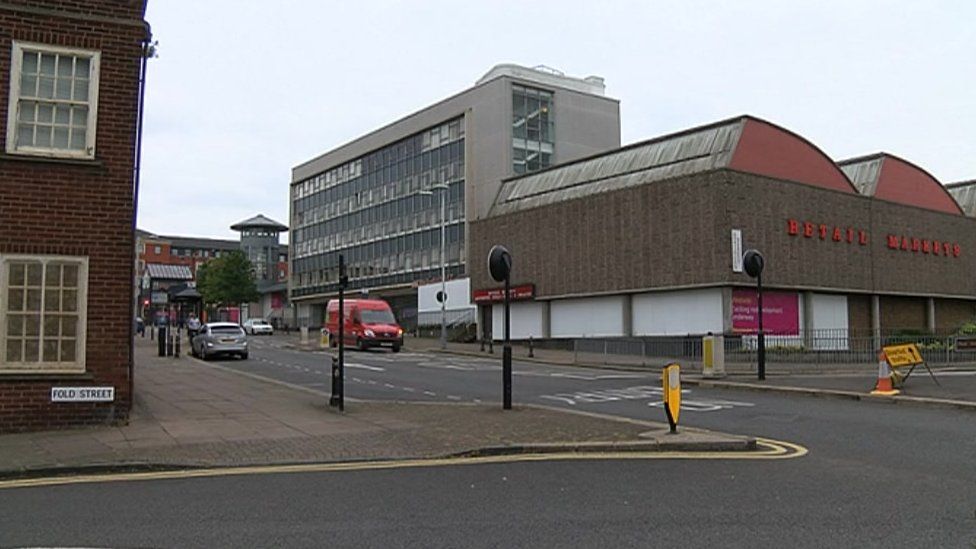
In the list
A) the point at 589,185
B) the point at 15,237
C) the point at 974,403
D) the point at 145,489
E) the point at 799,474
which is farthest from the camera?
the point at 589,185

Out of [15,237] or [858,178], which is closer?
[15,237]

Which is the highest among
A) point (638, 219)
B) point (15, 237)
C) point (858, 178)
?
→ point (858, 178)

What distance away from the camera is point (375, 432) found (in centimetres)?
1188

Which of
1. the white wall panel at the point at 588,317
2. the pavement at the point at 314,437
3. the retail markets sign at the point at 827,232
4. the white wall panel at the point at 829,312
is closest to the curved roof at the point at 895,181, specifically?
the retail markets sign at the point at 827,232

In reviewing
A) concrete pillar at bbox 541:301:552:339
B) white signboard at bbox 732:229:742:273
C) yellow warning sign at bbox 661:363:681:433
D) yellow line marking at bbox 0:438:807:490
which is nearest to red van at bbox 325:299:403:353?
concrete pillar at bbox 541:301:552:339

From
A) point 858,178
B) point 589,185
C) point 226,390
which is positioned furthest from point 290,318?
→ point 226,390

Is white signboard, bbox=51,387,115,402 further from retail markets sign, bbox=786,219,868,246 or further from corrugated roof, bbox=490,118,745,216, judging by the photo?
retail markets sign, bbox=786,219,868,246

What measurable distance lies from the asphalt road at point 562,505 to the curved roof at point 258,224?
88.7 meters

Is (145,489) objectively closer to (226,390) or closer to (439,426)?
(439,426)

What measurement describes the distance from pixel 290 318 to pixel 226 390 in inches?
2610

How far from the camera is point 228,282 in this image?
71562 millimetres

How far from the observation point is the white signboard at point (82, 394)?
1173cm

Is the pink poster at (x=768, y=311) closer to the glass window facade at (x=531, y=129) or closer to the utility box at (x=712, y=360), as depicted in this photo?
the utility box at (x=712, y=360)

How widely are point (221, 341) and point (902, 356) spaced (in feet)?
76.4
